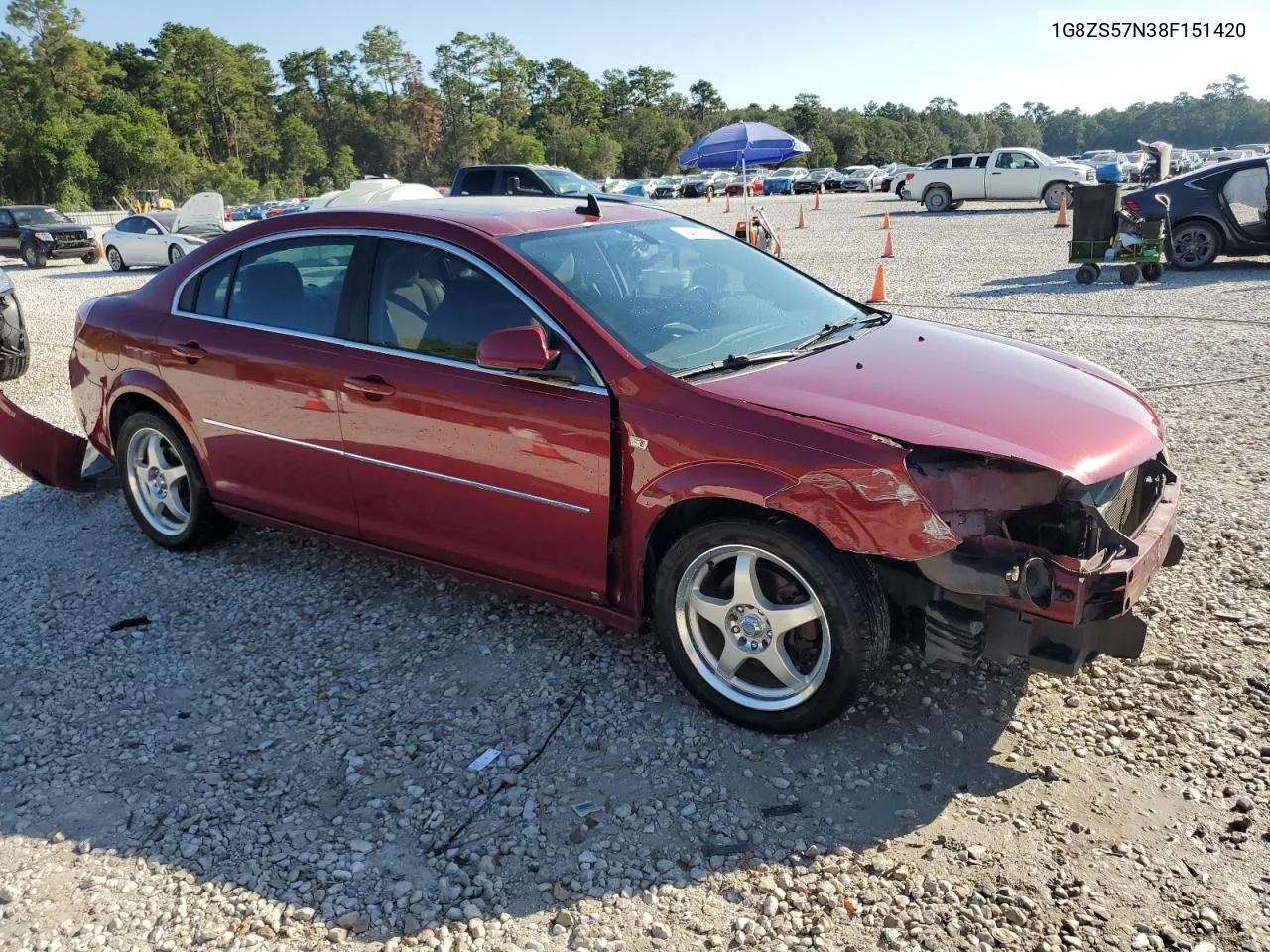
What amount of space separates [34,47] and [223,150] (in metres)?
23.4

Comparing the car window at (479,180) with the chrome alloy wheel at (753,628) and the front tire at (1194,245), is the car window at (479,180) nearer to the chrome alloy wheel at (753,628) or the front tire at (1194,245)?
the front tire at (1194,245)

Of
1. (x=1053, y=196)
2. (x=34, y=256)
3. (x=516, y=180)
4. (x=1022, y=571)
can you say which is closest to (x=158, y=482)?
(x=1022, y=571)

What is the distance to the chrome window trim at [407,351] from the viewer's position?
3596mm

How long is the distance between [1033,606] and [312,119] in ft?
400

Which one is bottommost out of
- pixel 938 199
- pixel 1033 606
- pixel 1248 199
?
pixel 1033 606

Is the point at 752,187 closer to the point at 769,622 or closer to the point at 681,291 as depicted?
the point at 681,291

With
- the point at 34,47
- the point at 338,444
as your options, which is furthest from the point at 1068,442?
the point at 34,47

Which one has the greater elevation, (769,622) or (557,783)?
(769,622)

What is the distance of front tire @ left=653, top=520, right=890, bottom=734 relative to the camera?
3.17 metres

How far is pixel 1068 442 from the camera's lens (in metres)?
3.24

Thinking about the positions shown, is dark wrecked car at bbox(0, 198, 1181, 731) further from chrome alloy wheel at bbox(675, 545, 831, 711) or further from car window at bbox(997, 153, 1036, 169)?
car window at bbox(997, 153, 1036, 169)

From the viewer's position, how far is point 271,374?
446 cm

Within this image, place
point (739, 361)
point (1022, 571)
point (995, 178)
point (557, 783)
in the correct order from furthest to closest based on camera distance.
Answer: point (995, 178) → point (739, 361) → point (557, 783) → point (1022, 571)

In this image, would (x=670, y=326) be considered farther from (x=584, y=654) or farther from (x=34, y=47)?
(x=34, y=47)
